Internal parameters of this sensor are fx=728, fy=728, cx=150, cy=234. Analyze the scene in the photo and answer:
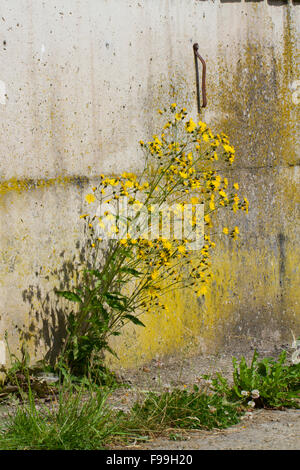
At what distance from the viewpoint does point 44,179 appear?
14.5 feet

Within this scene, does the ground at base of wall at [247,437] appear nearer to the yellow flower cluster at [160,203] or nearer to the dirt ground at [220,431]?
the dirt ground at [220,431]

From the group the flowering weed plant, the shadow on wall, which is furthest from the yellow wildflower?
the shadow on wall

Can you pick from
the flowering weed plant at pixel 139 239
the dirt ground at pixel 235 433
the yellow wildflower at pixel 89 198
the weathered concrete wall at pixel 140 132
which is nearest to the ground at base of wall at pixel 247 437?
the dirt ground at pixel 235 433

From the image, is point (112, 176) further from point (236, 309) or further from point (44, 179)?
point (236, 309)

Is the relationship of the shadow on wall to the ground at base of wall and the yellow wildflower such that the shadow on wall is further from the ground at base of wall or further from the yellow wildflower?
the ground at base of wall

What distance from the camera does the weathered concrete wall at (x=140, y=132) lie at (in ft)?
14.2

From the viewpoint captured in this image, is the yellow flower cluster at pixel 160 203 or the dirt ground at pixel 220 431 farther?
the yellow flower cluster at pixel 160 203

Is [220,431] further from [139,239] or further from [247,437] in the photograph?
[139,239]

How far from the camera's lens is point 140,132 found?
4836mm

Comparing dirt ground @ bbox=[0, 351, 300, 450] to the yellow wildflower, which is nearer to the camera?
dirt ground @ bbox=[0, 351, 300, 450]

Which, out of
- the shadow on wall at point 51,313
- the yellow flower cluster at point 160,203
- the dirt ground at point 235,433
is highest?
the yellow flower cluster at point 160,203

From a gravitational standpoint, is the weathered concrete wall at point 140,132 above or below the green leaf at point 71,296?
above

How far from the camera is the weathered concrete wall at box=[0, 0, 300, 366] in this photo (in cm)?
432

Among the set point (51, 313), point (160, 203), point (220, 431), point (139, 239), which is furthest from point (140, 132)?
point (220, 431)
